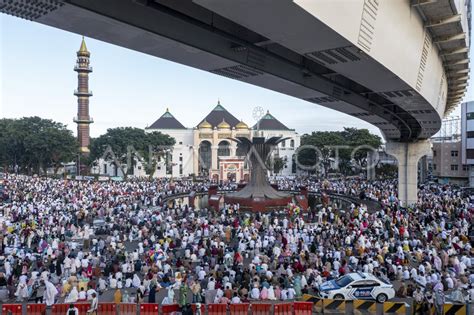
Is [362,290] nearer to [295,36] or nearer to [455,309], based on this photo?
[455,309]

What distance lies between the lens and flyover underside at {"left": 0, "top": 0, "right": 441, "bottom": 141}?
7624mm

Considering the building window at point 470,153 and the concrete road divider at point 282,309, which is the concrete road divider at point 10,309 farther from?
the building window at point 470,153

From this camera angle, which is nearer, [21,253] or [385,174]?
[21,253]

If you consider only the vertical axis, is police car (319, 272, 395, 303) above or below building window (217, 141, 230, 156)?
below

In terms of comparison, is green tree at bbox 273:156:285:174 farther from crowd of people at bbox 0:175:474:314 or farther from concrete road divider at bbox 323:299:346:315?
concrete road divider at bbox 323:299:346:315

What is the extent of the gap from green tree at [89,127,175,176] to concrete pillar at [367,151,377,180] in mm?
36684

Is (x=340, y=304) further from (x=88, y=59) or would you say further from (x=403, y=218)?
(x=88, y=59)

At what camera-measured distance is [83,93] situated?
250 ft

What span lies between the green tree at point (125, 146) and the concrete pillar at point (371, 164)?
120 ft

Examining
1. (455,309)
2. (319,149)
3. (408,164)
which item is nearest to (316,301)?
(455,309)

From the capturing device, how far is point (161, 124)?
8962 centimetres

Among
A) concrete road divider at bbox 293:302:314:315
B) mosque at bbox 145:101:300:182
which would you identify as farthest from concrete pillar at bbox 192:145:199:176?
concrete road divider at bbox 293:302:314:315

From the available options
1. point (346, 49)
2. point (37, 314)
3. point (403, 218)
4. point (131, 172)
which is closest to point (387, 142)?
point (403, 218)

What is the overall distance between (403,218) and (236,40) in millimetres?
18310
